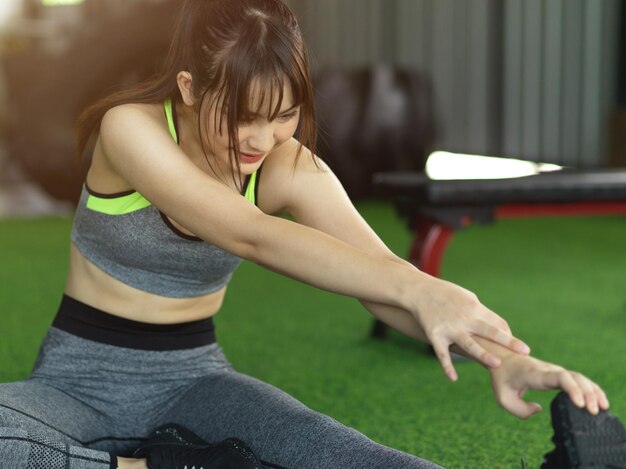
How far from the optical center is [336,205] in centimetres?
115

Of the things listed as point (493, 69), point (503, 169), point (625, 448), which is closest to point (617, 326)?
point (503, 169)

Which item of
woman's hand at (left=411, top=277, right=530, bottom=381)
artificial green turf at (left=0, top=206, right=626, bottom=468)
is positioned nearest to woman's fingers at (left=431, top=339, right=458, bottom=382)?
woman's hand at (left=411, top=277, right=530, bottom=381)

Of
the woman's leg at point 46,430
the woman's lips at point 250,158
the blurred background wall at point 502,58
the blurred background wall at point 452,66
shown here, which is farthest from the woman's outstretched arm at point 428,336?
the blurred background wall at point 502,58

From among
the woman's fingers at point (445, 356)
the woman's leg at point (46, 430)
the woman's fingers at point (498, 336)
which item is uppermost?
the woman's fingers at point (498, 336)

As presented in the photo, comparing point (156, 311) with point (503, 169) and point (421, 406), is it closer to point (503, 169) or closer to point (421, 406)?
point (421, 406)

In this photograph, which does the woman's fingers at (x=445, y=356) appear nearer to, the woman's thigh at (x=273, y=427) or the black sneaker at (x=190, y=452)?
the woman's thigh at (x=273, y=427)

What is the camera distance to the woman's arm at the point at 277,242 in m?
0.84

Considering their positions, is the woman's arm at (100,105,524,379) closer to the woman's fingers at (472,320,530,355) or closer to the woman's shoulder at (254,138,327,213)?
the woman's fingers at (472,320,530,355)

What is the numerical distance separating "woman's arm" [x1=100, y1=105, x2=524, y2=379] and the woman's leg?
0.89 feet

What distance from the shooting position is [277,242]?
96 centimetres

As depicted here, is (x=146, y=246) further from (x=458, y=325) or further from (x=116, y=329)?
(x=458, y=325)

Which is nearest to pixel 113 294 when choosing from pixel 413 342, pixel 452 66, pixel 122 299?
pixel 122 299

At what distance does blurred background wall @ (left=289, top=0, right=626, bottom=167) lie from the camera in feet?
15.1

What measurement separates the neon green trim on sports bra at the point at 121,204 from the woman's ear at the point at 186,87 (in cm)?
15
